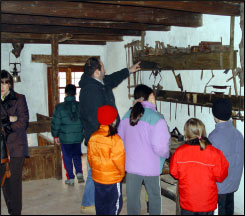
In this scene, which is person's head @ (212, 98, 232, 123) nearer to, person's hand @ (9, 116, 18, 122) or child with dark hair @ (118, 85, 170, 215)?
child with dark hair @ (118, 85, 170, 215)

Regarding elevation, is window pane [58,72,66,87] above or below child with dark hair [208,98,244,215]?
above

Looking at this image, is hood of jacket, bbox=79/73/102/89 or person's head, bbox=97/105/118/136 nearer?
person's head, bbox=97/105/118/136

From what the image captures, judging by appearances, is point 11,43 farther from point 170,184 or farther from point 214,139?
point 214,139

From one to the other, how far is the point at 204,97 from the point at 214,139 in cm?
136

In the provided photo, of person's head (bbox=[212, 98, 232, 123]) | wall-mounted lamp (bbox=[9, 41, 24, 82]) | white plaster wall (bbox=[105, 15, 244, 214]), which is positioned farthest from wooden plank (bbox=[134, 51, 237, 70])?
wall-mounted lamp (bbox=[9, 41, 24, 82])

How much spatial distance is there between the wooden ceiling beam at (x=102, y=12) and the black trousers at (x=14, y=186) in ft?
6.13

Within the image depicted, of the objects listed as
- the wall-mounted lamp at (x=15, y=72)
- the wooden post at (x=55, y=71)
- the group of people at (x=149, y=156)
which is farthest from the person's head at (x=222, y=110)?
the wall-mounted lamp at (x=15, y=72)

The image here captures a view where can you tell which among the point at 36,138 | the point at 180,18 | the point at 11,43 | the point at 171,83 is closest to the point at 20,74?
the point at 11,43

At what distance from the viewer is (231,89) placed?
4328 millimetres

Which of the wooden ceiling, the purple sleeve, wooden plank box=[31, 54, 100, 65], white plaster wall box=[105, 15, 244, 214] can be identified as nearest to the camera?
the purple sleeve

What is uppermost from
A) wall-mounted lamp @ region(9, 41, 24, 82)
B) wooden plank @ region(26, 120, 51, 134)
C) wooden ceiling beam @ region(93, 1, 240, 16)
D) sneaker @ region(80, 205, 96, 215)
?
wooden ceiling beam @ region(93, 1, 240, 16)

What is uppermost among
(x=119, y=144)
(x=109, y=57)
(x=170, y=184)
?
(x=109, y=57)

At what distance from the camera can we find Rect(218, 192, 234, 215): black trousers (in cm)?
348

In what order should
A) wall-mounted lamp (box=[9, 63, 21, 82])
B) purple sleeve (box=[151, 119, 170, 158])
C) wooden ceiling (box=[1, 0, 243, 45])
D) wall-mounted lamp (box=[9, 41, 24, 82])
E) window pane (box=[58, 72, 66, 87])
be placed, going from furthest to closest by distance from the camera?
window pane (box=[58, 72, 66, 87]) → wall-mounted lamp (box=[9, 63, 21, 82]) → wall-mounted lamp (box=[9, 41, 24, 82]) → wooden ceiling (box=[1, 0, 243, 45]) → purple sleeve (box=[151, 119, 170, 158])
